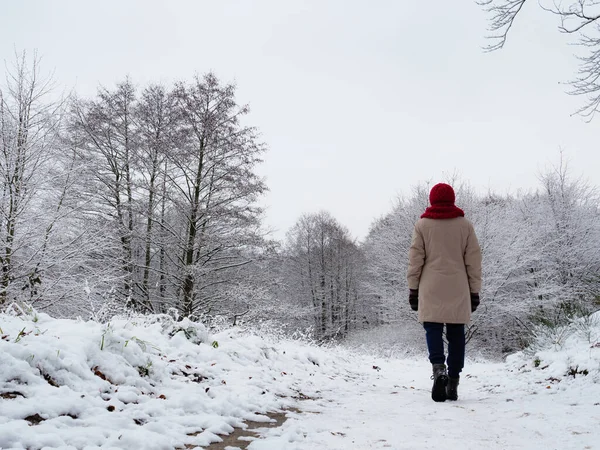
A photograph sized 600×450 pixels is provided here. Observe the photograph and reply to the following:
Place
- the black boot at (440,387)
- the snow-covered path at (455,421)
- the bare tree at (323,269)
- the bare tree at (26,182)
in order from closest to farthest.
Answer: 1. the snow-covered path at (455,421)
2. the black boot at (440,387)
3. the bare tree at (26,182)
4. the bare tree at (323,269)

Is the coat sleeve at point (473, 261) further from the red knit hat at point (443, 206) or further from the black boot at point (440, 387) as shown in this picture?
the black boot at point (440, 387)

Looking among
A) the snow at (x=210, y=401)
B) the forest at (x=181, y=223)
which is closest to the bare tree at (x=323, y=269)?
the forest at (x=181, y=223)

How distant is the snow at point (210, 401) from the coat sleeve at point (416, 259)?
1.17m

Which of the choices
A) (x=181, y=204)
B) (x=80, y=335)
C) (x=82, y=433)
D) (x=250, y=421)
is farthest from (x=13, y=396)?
(x=181, y=204)

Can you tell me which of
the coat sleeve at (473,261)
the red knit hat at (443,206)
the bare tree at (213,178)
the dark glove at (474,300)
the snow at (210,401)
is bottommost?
the snow at (210,401)

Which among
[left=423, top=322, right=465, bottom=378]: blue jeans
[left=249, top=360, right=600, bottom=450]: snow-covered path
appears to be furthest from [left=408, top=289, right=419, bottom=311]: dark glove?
[left=249, top=360, right=600, bottom=450]: snow-covered path

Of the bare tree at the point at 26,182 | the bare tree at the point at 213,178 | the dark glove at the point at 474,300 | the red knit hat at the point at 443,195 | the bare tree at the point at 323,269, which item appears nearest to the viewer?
the dark glove at the point at 474,300

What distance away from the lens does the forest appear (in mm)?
8164

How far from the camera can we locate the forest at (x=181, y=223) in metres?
8.16

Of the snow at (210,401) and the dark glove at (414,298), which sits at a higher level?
the dark glove at (414,298)

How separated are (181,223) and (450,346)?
37.3 ft

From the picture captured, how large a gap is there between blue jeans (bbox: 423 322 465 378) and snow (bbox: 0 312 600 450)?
345mm

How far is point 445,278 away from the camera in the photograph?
389cm

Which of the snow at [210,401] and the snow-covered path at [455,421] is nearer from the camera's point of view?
the snow at [210,401]
